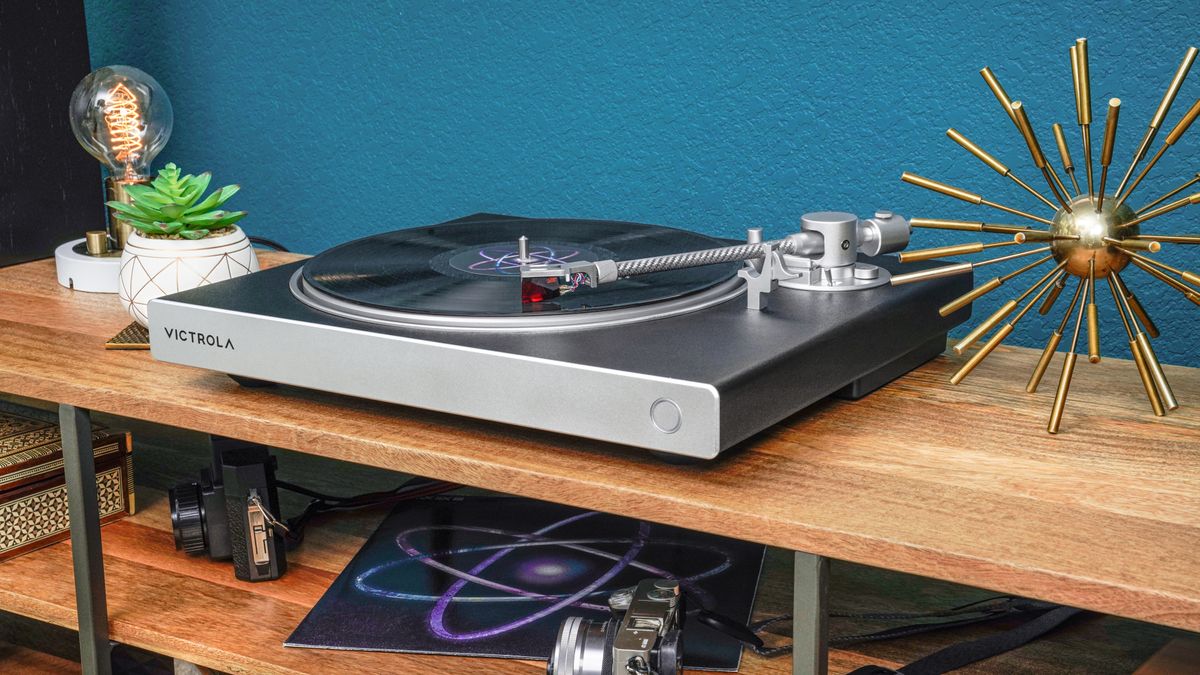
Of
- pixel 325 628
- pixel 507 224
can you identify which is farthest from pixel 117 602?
pixel 507 224

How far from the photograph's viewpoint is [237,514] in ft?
3.55

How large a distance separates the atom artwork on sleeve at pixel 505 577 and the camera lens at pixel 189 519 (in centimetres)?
14

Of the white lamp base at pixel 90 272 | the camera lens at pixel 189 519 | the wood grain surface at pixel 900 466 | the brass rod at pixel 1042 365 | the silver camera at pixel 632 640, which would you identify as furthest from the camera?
the white lamp base at pixel 90 272

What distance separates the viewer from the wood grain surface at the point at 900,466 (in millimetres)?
657

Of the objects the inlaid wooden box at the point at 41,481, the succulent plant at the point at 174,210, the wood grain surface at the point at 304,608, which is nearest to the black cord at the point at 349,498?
the wood grain surface at the point at 304,608

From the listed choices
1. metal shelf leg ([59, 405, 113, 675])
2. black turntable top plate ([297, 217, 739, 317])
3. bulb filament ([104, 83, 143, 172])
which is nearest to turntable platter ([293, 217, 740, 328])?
black turntable top plate ([297, 217, 739, 317])

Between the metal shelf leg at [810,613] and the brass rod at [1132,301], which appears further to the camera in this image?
the brass rod at [1132,301]

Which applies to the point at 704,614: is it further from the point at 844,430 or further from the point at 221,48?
the point at 221,48

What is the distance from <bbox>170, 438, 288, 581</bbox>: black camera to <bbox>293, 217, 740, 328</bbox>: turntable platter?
0.69ft

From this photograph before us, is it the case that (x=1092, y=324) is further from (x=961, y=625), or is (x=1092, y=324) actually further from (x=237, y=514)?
(x=237, y=514)

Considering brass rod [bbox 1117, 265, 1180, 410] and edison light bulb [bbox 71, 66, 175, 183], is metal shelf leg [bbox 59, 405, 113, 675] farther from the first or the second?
brass rod [bbox 1117, 265, 1180, 410]

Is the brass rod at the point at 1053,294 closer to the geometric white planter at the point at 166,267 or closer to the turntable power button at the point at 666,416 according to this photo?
the turntable power button at the point at 666,416

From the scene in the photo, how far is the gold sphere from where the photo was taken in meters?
0.83

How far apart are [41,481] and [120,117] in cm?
46
